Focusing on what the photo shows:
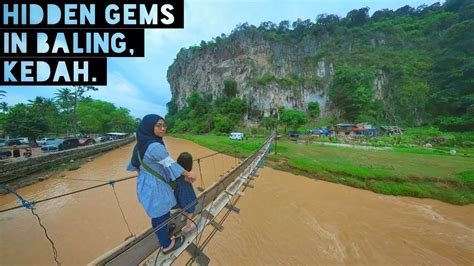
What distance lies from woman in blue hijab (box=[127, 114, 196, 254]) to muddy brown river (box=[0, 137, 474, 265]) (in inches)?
93.7

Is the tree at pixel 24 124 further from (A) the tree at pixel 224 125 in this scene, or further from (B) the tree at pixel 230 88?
(B) the tree at pixel 230 88

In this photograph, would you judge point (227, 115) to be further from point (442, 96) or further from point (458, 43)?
point (458, 43)

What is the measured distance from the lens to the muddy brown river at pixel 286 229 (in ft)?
11.6

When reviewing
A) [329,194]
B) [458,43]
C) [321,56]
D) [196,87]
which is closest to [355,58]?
[321,56]

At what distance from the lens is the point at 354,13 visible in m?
53.2

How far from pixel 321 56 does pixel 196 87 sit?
29838mm

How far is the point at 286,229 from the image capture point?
4371 mm

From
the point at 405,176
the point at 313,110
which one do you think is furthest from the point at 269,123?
the point at 405,176

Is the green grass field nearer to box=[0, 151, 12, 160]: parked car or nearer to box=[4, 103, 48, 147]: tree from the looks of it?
box=[0, 151, 12, 160]: parked car

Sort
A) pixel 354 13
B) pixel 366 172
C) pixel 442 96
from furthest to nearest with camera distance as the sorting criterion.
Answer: pixel 354 13 < pixel 442 96 < pixel 366 172

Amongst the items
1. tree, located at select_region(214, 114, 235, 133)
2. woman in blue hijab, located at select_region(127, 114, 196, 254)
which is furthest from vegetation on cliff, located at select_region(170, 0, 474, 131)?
woman in blue hijab, located at select_region(127, 114, 196, 254)

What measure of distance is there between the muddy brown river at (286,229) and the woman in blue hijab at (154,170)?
2.38 metres

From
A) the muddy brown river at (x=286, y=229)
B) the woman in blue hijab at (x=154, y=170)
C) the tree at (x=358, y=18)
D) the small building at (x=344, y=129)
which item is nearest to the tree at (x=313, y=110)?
the small building at (x=344, y=129)

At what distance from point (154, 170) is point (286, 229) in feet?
12.5
